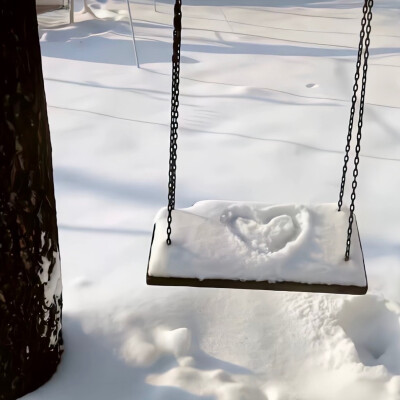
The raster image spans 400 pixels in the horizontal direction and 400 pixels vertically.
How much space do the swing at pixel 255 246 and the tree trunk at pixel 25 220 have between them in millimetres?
360

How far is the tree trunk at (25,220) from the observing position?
161 cm

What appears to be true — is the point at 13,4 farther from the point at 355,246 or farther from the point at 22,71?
the point at 355,246

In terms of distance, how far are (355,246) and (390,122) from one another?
2.71 meters

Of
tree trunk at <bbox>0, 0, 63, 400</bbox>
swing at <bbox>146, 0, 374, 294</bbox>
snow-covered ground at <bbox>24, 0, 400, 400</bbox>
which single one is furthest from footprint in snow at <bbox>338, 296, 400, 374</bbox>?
tree trunk at <bbox>0, 0, 63, 400</bbox>

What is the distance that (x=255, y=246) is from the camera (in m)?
1.72

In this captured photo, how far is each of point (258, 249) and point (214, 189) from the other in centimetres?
165

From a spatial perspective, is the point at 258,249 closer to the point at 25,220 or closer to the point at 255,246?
the point at 255,246

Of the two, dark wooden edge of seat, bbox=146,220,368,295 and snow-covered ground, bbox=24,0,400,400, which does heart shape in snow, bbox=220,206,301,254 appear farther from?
snow-covered ground, bbox=24,0,400,400

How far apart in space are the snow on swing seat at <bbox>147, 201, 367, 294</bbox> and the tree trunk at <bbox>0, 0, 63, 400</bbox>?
0.36m

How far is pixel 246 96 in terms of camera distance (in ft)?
15.2

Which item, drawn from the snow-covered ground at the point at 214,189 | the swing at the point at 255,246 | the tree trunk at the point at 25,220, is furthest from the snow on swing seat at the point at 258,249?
the snow-covered ground at the point at 214,189

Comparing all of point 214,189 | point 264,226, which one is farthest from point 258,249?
point 214,189

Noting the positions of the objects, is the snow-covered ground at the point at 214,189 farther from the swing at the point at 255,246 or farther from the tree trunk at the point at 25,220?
the swing at the point at 255,246

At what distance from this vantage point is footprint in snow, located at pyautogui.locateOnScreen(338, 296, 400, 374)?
2.20 m
